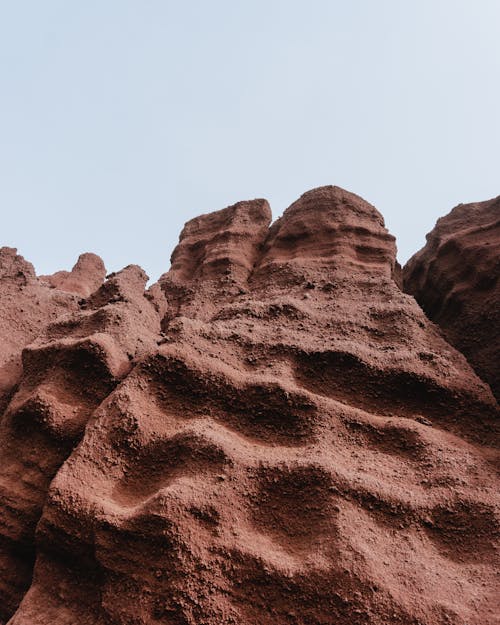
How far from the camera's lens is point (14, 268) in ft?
20.5

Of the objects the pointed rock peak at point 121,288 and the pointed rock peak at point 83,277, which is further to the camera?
the pointed rock peak at point 83,277

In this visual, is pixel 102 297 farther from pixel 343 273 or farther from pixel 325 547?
pixel 325 547

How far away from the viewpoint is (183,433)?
3023 mm

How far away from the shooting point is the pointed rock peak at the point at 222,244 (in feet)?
20.4

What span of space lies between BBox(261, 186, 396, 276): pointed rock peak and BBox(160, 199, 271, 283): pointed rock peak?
0.27 m

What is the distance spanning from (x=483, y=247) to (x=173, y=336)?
12.6 feet

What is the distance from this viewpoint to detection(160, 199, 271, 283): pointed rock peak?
6230 millimetres

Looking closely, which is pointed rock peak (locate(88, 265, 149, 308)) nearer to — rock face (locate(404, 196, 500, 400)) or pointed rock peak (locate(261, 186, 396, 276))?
pointed rock peak (locate(261, 186, 396, 276))

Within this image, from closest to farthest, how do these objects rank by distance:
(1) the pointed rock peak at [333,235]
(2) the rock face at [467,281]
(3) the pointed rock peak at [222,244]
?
1. (2) the rock face at [467,281]
2. (1) the pointed rock peak at [333,235]
3. (3) the pointed rock peak at [222,244]

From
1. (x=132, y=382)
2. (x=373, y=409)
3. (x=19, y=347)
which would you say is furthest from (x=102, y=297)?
(x=373, y=409)

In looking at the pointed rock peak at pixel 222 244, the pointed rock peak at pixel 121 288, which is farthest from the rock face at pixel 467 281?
the pointed rock peak at pixel 121 288

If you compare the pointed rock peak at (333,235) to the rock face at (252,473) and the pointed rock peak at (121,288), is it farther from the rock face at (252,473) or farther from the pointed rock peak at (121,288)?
the pointed rock peak at (121,288)

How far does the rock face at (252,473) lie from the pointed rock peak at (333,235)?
3.72 feet

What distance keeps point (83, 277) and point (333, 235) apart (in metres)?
7.36
